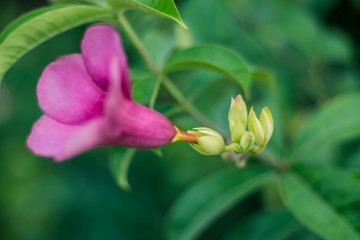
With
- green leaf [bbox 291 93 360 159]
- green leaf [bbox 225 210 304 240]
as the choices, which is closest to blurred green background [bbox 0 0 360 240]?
green leaf [bbox 225 210 304 240]

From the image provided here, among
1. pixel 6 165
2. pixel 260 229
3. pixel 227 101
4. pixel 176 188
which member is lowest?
pixel 6 165

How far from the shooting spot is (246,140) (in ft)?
3.49

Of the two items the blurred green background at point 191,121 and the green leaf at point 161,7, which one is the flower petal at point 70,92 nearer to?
the green leaf at point 161,7

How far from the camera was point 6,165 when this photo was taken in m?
3.39

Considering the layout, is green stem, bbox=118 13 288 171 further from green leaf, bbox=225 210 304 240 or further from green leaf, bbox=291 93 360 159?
green leaf, bbox=225 210 304 240

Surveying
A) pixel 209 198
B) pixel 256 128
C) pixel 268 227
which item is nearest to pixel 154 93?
pixel 256 128

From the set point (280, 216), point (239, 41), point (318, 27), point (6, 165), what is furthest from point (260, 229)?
point (6, 165)

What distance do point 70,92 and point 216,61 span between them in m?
0.45

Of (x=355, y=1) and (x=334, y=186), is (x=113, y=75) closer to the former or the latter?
(x=334, y=186)

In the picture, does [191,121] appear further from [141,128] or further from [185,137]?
[141,128]

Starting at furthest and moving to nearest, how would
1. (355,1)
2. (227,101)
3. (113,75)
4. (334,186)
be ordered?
1. (355,1)
2. (227,101)
3. (334,186)
4. (113,75)

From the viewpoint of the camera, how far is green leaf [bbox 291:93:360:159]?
64.1 inches

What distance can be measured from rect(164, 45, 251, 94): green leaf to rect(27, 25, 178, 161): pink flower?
294 millimetres

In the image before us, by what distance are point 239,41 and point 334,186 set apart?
1.32 metres
